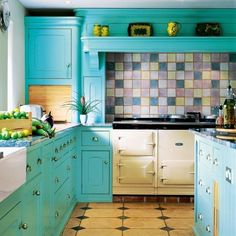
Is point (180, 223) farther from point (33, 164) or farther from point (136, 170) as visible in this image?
point (33, 164)

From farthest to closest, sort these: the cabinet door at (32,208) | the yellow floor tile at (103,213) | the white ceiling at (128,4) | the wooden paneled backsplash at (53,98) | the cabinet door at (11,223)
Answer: the wooden paneled backsplash at (53,98), the white ceiling at (128,4), the yellow floor tile at (103,213), the cabinet door at (32,208), the cabinet door at (11,223)

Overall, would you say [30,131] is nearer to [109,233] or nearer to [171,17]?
[109,233]

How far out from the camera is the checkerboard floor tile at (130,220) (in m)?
3.43

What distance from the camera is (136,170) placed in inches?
175

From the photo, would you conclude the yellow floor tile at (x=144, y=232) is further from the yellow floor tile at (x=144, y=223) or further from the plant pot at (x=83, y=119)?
the plant pot at (x=83, y=119)

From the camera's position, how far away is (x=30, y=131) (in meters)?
2.66

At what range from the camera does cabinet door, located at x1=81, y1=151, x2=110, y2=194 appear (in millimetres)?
4504

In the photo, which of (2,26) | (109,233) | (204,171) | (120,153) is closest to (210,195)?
(204,171)

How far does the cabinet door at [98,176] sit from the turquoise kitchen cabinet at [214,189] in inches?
57.9

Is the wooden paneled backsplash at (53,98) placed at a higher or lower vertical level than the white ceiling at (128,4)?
lower

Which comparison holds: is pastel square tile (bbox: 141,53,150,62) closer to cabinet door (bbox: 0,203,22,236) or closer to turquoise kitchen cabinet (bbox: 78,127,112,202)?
turquoise kitchen cabinet (bbox: 78,127,112,202)

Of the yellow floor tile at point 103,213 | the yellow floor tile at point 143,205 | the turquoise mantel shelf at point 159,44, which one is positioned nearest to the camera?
the yellow floor tile at point 103,213

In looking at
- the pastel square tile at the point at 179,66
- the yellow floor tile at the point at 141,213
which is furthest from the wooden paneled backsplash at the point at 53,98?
the yellow floor tile at the point at 141,213

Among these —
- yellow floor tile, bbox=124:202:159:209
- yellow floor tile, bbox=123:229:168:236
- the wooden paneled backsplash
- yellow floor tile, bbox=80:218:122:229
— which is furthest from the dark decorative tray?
yellow floor tile, bbox=123:229:168:236
